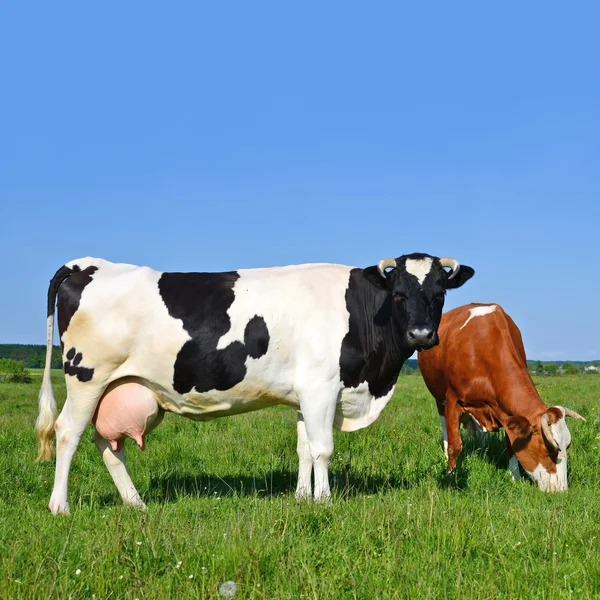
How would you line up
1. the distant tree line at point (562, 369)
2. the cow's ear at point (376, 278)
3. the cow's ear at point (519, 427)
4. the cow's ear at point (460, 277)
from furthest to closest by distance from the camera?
the distant tree line at point (562, 369)
the cow's ear at point (519, 427)
the cow's ear at point (460, 277)
the cow's ear at point (376, 278)

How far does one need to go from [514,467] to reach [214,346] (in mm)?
4215

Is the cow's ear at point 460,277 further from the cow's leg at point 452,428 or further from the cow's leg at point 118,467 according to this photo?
the cow's leg at point 118,467

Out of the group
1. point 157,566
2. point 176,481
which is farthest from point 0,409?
point 157,566

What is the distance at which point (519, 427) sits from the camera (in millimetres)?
8078

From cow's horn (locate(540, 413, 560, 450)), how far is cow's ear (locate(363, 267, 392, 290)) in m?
2.56

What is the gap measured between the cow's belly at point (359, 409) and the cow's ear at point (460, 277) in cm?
133

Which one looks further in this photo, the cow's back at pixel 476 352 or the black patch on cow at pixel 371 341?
the cow's back at pixel 476 352

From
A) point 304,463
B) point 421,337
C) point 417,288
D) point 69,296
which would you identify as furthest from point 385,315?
point 69,296

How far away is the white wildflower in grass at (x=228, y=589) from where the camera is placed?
3.72 metres

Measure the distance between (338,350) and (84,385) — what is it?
2.58 meters

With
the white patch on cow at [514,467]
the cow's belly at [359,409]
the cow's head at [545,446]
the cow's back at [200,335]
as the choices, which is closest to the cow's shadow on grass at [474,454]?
the white patch on cow at [514,467]

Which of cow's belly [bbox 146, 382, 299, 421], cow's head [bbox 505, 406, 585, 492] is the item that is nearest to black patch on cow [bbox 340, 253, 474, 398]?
cow's belly [bbox 146, 382, 299, 421]

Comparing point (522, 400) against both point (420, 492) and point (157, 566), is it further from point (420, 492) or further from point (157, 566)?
point (157, 566)

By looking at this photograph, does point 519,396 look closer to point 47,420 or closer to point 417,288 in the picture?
point 417,288
